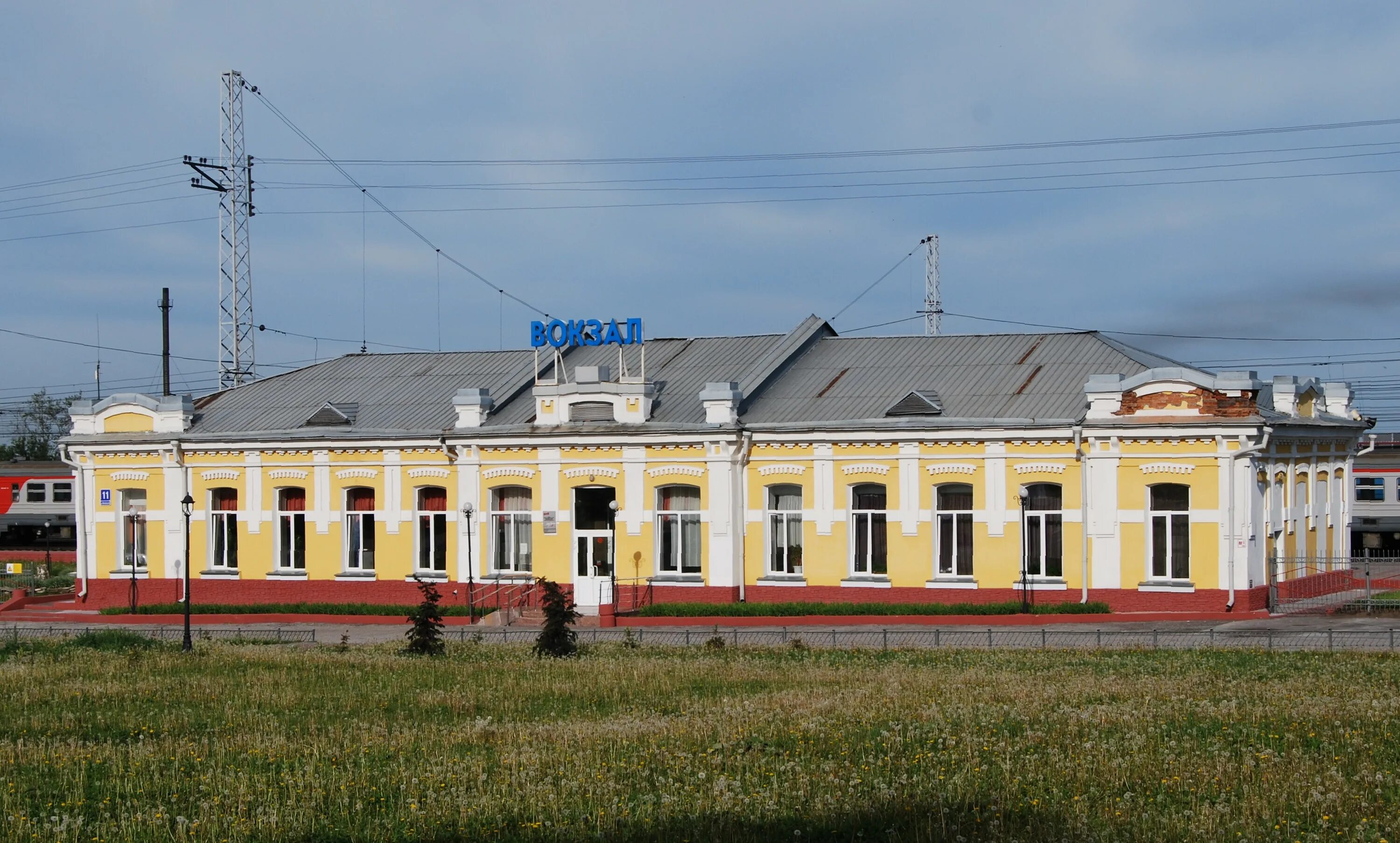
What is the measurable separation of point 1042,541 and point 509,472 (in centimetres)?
1569

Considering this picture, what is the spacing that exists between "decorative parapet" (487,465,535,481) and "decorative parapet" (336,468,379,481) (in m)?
3.82

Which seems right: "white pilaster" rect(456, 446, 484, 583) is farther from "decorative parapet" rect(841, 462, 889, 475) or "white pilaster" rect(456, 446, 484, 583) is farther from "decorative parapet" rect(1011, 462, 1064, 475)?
"decorative parapet" rect(1011, 462, 1064, 475)

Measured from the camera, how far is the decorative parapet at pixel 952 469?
38750 millimetres

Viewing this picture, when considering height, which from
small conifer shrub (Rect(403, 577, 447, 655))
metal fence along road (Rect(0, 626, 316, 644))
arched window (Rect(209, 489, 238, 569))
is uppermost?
arched window (Rect(209, 489, 238, 569))

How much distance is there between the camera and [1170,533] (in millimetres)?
36844

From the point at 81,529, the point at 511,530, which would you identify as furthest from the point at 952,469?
the point at 81,529

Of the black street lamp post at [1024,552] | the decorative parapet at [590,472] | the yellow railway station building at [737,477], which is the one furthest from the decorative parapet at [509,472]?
the black street lamp post at [1024,552]

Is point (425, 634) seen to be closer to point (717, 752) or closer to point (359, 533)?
point (717, 752)

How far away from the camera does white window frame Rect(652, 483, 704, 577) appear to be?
41594 mm

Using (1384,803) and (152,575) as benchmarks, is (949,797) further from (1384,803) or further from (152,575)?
(152,575)

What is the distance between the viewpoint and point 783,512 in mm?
41062

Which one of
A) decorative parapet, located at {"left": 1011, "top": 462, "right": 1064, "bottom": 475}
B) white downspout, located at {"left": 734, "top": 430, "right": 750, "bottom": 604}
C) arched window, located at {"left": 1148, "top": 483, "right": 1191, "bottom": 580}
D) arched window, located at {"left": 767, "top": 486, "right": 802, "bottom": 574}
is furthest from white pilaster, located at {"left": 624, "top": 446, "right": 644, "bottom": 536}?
arched window, located at {"left": 1148, "top": 483, "right": 1191, "bottom": 580}

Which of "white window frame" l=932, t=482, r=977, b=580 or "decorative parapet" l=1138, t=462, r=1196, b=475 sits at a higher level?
"decorative parapet" l=1138, t=462, r=1196, b=475

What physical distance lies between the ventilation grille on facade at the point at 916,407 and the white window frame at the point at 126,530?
24.8 m
